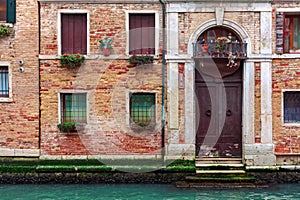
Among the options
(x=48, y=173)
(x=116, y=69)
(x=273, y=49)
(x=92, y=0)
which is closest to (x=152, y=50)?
(x=116, y=69)

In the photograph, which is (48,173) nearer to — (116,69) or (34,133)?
(34,133)

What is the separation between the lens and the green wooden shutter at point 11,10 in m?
11.9

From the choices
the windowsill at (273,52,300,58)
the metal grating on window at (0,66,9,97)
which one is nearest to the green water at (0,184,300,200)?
the metal grating on window at (0,66,9,97)

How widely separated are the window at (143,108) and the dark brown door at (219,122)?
3.62ft

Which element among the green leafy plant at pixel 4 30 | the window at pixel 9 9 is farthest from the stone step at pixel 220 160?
the window at pixel 9 9

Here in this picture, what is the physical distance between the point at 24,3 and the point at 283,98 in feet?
20.9

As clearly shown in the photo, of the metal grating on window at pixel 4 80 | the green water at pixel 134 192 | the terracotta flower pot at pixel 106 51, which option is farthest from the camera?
the metal grating on window at pixel 4 80

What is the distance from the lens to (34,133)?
11969mm

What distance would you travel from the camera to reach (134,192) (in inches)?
424

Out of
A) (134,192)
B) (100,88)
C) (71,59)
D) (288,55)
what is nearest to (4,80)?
(71,59)

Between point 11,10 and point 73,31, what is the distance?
150 cm

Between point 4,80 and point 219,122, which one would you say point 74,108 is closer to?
point 4,80

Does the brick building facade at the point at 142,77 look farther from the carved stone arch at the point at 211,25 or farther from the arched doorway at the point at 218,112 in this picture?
the arched doorway at the point at 218,112

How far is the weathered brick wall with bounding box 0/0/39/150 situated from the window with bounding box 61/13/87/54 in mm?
641
